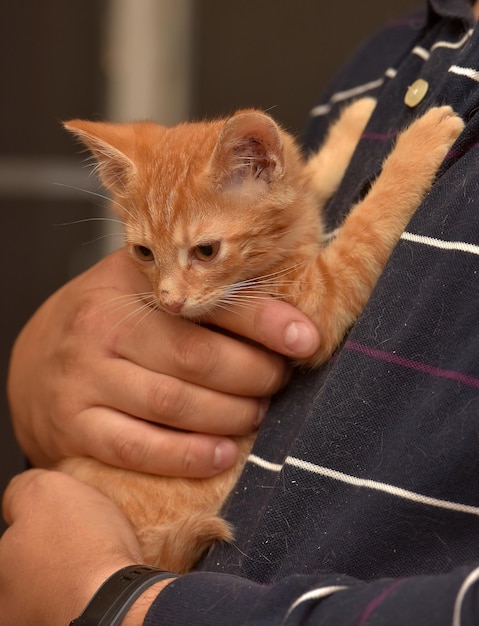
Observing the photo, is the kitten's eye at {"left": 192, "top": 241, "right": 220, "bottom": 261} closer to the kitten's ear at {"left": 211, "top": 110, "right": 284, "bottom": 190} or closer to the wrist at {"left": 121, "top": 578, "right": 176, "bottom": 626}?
the kitten's ear at {"left": 211, "top": 110, "right": 284, "bottom": 190}

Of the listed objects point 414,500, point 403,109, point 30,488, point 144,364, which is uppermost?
point 403,109

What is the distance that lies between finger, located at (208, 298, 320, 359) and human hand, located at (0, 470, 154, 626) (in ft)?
1.14

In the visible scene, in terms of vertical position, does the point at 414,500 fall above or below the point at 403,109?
below

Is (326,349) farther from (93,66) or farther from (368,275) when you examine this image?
(93,66)

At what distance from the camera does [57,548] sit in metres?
1.10

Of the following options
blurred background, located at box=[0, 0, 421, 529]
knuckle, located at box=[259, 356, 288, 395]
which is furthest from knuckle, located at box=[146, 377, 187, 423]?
blurred background, located at box=[0, 0, 421, 529]

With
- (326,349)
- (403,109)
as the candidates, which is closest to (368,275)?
(326,349)

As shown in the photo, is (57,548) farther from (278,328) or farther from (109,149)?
(109,149)

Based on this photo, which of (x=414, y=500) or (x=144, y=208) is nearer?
(x=414, y=500)

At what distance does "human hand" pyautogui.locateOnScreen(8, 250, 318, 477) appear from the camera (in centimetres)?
121

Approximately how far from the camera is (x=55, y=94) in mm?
3639

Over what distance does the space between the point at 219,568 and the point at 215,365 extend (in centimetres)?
30

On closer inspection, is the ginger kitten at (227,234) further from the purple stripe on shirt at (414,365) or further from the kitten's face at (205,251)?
the purple stripe on shirt at (414,365)

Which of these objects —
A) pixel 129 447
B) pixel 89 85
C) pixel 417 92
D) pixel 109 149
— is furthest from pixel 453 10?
pixel 89 85
